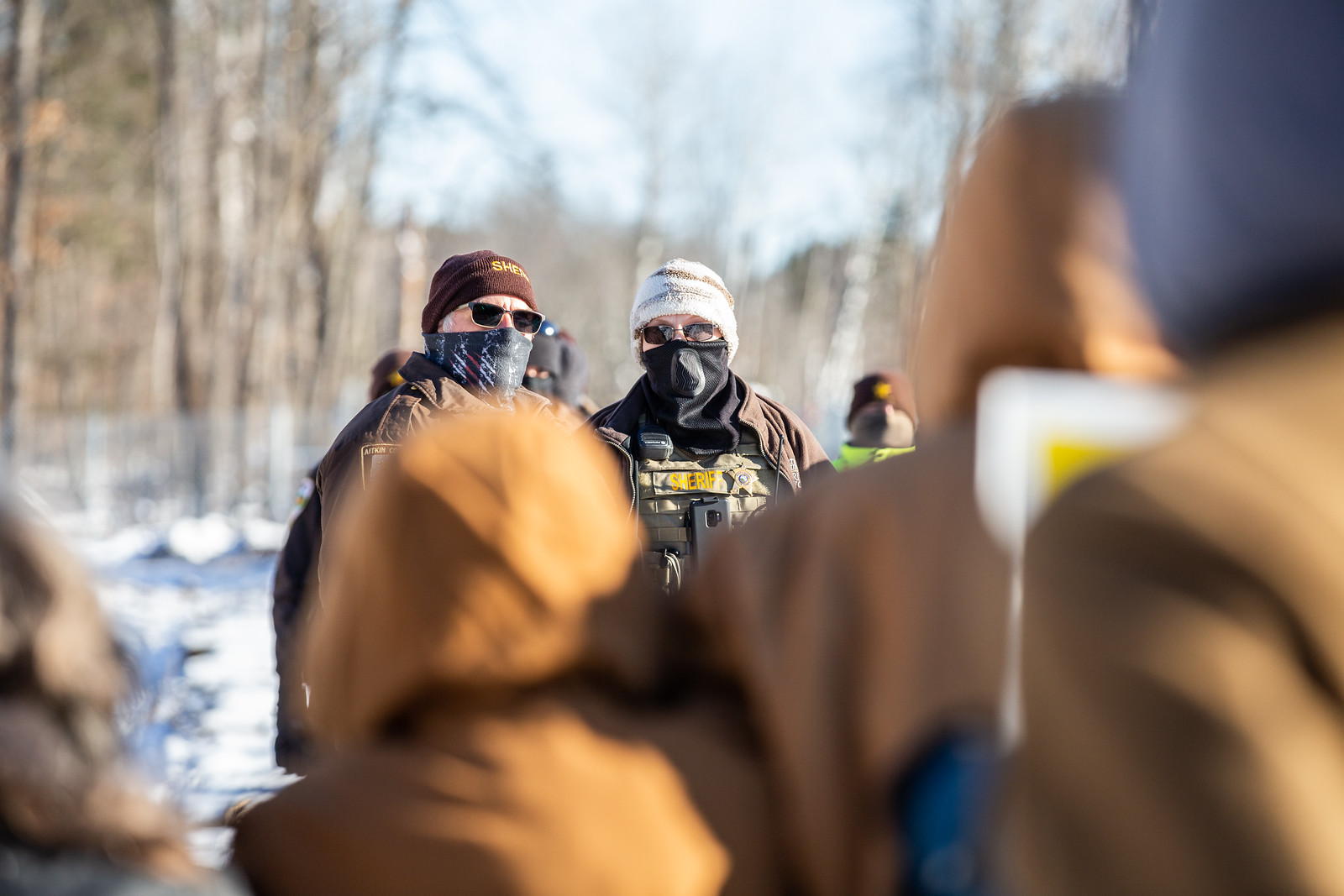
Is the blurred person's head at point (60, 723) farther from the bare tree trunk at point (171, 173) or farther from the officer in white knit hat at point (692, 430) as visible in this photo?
the bare tree trunk at point (171, 173)

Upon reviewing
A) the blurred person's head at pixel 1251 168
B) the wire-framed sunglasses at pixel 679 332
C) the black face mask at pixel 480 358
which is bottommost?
the black face mask at pixel 480 358

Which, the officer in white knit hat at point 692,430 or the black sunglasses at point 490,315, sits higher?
the black sunglasses at point 490,315

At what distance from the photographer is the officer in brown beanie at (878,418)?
19.4 ft

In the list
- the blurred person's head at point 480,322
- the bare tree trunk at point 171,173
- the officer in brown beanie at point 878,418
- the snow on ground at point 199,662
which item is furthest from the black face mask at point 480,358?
the bare tree trunk at point 171,173

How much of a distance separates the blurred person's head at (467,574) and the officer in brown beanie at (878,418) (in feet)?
16.2

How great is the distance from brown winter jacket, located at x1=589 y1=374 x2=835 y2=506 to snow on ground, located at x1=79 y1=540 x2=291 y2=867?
1380 millimetres

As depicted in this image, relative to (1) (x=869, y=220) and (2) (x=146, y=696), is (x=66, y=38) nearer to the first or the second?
(1) (x=869, y=220)

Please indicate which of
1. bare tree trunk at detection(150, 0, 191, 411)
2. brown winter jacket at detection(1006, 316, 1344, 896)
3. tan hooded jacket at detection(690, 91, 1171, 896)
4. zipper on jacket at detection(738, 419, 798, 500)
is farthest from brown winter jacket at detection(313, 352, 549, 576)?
bare tree trunk at detection(150, 0, 191, 411)

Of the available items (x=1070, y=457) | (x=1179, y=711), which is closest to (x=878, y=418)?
(x=1070, y=457)

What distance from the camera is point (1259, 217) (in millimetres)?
676

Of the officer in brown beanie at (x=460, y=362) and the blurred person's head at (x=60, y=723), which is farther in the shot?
the officer in brown beanie at (x=460, y=362)

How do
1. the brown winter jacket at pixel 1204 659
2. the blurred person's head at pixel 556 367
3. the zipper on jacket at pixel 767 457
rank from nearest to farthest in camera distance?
the brown winter jacket at pixel 1204 659, the zipper on jacket at pixel 767 457, the blurred person's head at pixel 556 367

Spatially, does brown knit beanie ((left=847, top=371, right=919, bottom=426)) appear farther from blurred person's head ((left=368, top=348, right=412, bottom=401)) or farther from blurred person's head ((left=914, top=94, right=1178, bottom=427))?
blurred person's head ((left=914, top=94, right=1178, bottom=427))

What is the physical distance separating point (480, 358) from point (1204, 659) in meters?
3.03
